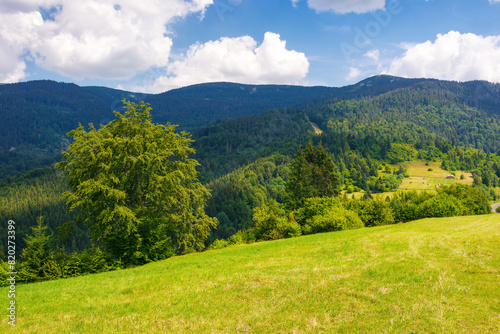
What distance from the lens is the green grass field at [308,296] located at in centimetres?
1081

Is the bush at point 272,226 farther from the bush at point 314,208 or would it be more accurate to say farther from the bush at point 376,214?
the bush at point 376,214

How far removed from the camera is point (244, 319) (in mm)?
11500

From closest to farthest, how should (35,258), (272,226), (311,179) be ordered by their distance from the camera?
(35,258)
(272,226)
(311,179)

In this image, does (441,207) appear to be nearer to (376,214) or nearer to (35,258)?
(376,214)

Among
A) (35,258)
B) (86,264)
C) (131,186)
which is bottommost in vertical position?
(86,264)

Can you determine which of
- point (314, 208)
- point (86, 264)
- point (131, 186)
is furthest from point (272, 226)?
point (86, 264)

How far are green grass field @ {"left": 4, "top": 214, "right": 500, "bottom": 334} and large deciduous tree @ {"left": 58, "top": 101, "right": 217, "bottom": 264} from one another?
7.72 meters

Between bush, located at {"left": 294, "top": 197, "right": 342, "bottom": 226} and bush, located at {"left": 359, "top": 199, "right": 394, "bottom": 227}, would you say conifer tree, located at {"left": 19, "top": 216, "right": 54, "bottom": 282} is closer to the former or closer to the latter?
bush, located at {"left": 294, "top": 197, "right": 342, "bottom": 226}

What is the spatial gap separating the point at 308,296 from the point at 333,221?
77.9ft

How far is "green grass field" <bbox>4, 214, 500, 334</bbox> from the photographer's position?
10.8 meters

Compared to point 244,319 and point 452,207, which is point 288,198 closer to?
point 452,207

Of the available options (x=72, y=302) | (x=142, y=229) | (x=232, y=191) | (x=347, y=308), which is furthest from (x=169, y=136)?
(x=232, y=191)

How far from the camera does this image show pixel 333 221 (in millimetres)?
35594

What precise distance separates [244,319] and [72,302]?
10.1 meters
